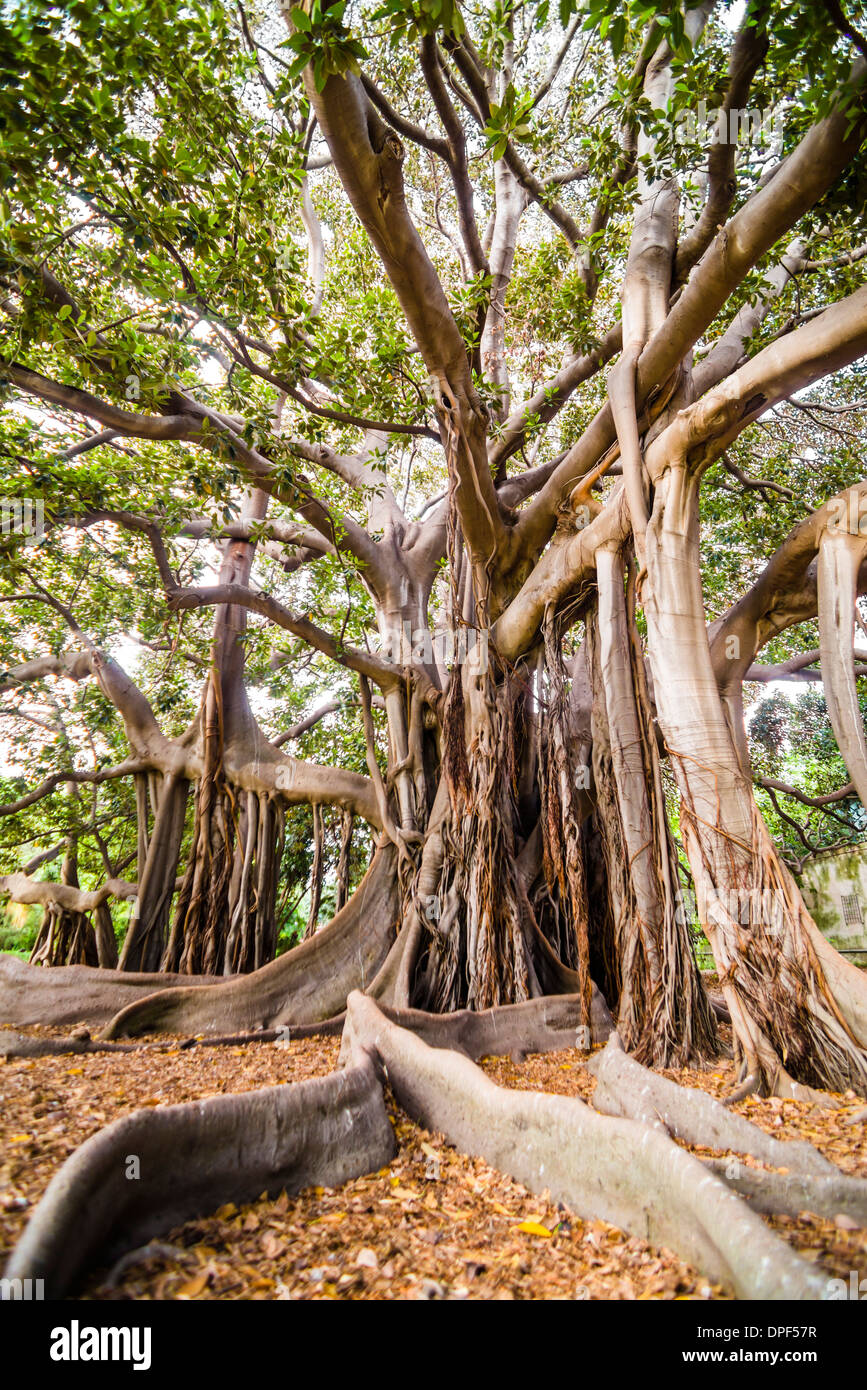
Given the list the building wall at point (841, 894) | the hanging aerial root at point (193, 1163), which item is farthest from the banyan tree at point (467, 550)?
the building wall at point (841, 894)

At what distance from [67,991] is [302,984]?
1.47 metres

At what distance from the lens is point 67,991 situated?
13.9ft

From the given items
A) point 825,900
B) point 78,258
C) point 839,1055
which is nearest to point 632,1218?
point 839,1055

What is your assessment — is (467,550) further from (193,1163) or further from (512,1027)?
(193,1163)

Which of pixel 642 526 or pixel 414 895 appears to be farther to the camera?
pixel 414 895

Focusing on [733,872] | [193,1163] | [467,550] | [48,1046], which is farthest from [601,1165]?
[467,550]

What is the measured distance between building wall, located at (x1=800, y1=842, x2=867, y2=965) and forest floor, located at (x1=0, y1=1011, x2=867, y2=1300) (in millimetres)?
8178

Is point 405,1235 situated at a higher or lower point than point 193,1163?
lower

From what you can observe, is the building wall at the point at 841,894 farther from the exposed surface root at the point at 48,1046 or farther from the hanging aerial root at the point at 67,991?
the exposed surface root at the point at 48,1046

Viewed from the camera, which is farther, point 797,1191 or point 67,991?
point 67,991

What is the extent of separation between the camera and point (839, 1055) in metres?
2.43

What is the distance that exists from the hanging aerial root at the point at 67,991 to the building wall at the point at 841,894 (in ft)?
27.8
